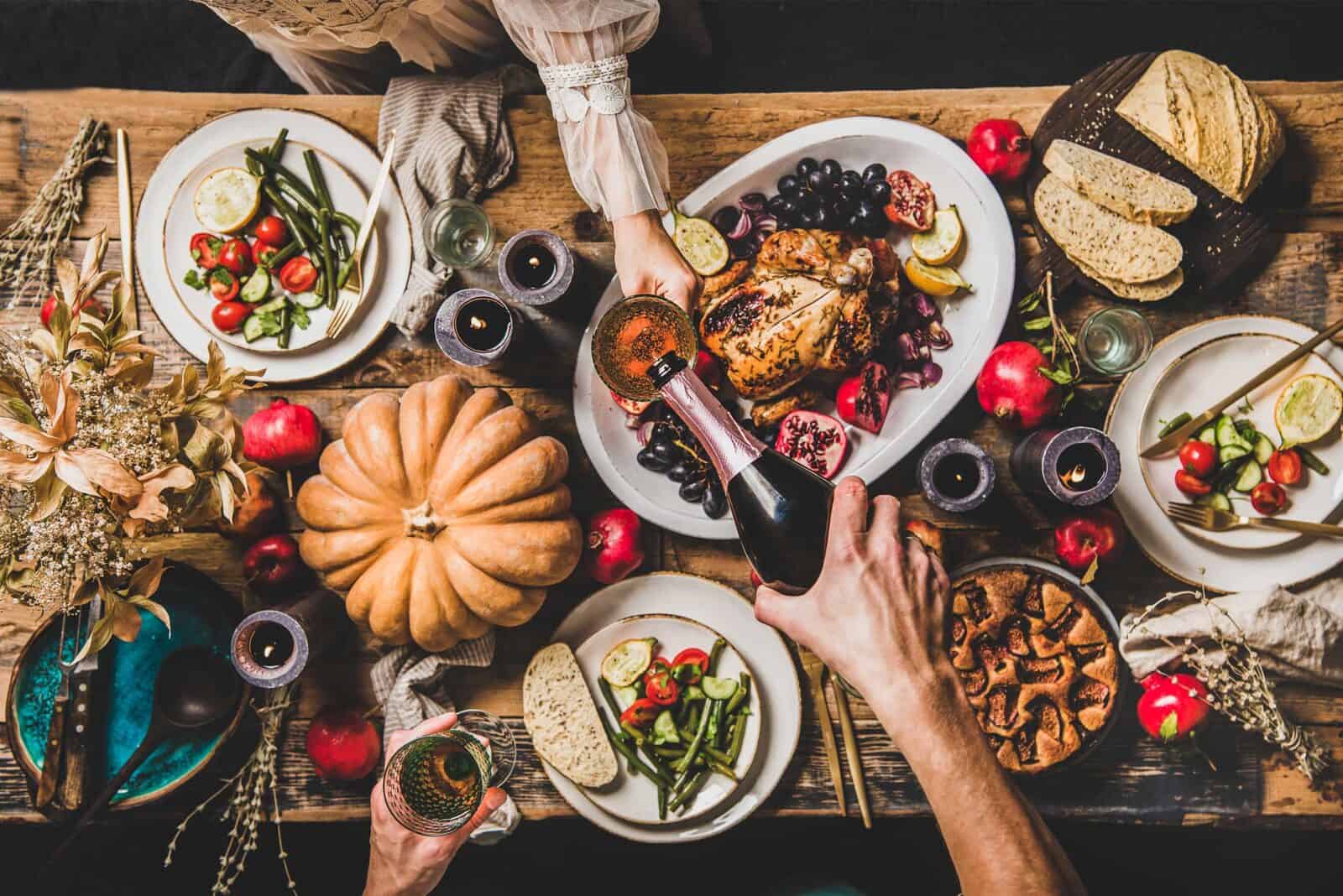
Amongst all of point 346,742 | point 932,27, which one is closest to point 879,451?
point 346,742

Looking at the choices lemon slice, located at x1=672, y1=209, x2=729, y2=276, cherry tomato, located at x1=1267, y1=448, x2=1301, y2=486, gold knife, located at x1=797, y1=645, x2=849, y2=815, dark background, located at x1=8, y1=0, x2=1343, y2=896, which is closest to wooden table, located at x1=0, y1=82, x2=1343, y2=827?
gold knife, located at x1=797, y1=645, x2=849, y2=815

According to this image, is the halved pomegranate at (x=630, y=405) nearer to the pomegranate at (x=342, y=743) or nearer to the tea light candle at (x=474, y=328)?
the tea light candle at (x=474, y=328)

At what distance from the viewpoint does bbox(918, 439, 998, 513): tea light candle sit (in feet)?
6.26

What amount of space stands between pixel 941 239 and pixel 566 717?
4.93 ft

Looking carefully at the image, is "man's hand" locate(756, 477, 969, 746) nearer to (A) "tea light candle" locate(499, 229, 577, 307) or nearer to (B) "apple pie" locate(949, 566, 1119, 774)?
(B) "apple pie" locate(949, 566, 1119, 774)

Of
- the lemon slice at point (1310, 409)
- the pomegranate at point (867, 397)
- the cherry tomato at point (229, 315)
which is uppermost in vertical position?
the cherry tomato at point (229, 315)

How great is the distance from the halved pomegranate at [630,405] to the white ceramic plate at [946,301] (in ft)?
0.06

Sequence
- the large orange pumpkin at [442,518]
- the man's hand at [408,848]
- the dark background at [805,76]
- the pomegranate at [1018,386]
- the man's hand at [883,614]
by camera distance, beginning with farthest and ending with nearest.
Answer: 1. the dark background at [805,76]
2. the pomegranate at [1018,386]
3. the large orange pumpkin at [442,518]
4. the man's hand at [408,848]
5. the man's hand at [883,614]

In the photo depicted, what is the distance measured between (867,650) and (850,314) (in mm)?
766

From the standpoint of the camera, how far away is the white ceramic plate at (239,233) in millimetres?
2078

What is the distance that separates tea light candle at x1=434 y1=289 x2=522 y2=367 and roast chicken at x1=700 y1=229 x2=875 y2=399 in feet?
1.57

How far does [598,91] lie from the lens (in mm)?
1813

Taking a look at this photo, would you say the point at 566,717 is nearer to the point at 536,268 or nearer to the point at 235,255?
the point at 536,268

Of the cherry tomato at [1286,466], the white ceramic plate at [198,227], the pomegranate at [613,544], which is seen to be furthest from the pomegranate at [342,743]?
the cherry tomato at [1286,466]
